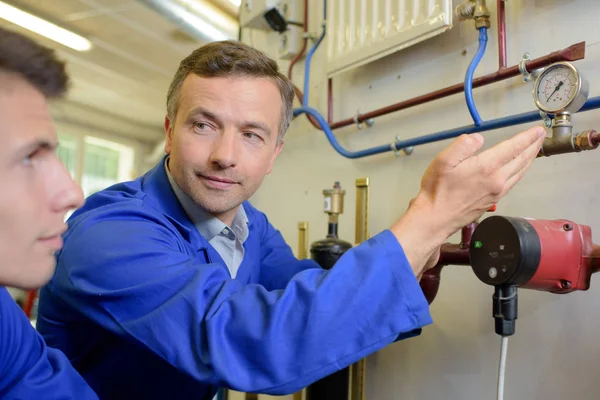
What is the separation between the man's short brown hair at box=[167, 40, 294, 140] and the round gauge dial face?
490 millimetres

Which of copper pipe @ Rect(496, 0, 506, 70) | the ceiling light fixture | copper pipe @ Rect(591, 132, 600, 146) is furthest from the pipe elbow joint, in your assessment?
the ceiling light fixture

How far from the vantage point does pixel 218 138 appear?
2.81 ft

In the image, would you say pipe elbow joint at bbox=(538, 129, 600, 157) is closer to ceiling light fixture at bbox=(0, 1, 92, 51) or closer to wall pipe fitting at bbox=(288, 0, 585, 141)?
wall pipe fitting at bbox=(288, 0, 585, 141)

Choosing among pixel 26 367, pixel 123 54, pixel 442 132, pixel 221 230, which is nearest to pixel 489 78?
pixel 442 132

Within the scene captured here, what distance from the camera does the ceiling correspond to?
1764 millimetres

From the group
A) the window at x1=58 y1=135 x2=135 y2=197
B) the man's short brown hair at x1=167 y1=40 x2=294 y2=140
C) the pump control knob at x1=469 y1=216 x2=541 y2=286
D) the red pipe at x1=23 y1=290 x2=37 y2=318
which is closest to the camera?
the pump control knob at x1=469 y1=216 x2=541 y2=286

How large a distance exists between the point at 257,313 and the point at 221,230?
0.39 m

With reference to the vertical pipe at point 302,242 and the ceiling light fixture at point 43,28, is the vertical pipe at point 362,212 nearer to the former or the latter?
the vertical pipe at point 302,242

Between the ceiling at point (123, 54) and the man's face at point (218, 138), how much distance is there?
0.82m

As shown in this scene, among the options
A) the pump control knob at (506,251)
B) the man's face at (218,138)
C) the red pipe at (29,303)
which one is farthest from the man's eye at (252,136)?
the red pipe at (29,303)

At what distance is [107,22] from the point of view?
1840 mm

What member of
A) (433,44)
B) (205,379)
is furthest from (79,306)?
(433,44)

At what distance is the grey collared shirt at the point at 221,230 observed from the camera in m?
0.87

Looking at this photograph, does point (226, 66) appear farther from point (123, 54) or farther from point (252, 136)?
point (123, 54)
